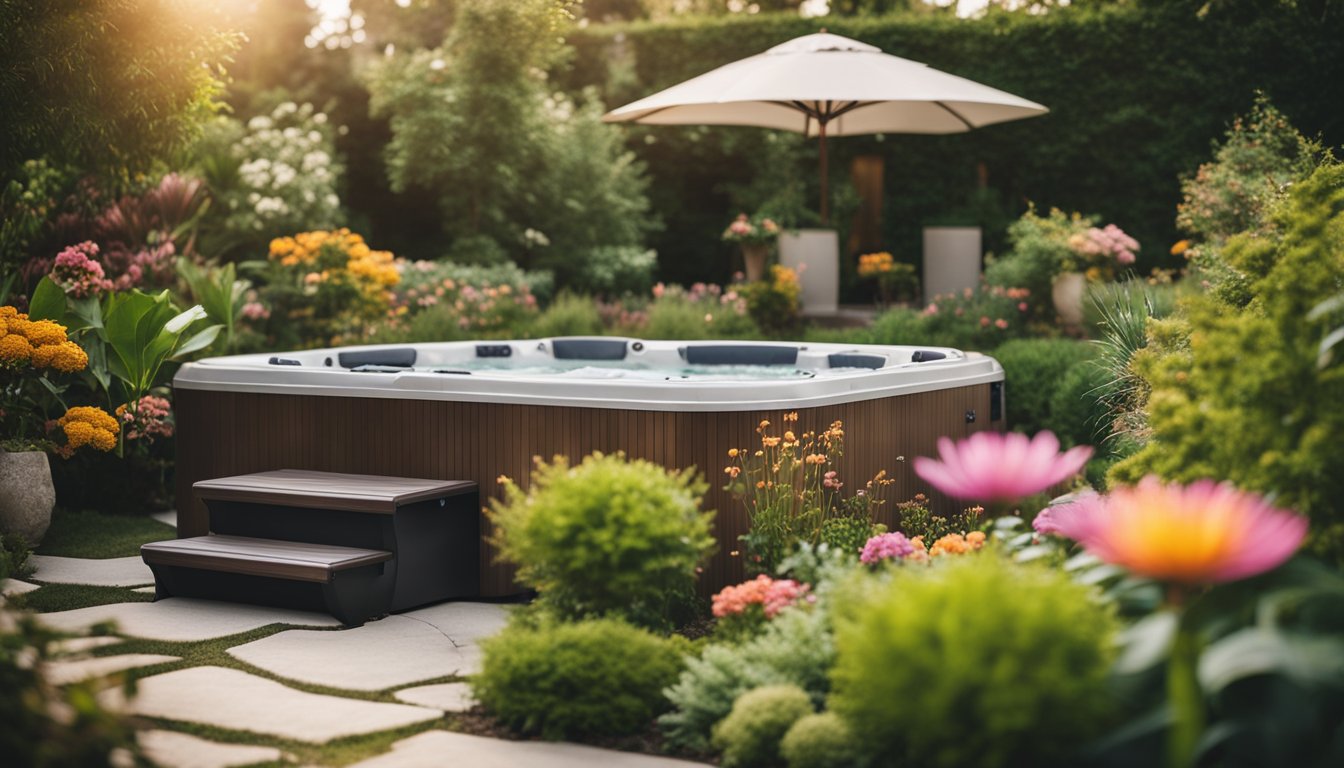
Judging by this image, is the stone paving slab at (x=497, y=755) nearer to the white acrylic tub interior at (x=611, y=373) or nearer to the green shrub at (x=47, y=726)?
the green shrub at (x=47, y=726)

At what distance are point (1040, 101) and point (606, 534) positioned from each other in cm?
1050

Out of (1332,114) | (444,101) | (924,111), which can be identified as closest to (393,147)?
(444,101)

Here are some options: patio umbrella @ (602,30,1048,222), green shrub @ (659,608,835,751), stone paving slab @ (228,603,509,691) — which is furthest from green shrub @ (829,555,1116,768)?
patio umbrella @ (602,30,1048,222)

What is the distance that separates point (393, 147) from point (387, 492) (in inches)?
374

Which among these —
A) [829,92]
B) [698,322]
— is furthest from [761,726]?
[698,322]

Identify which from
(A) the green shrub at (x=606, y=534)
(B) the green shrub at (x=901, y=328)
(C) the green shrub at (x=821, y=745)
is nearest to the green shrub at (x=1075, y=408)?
(B) the green shrub at (x=901, y=328)

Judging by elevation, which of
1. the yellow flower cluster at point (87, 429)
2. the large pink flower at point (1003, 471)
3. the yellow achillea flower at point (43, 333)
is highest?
the yellow achillea flower at point (43, 333)

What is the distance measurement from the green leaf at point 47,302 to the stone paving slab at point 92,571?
1029 mm

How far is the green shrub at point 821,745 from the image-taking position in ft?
9.20

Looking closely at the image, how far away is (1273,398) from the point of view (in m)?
2.87

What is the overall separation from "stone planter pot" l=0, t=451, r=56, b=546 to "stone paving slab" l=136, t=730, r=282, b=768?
8.70ft

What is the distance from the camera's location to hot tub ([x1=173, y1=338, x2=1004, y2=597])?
4.54 meters

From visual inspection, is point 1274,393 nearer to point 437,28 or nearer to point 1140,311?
point 1140,311

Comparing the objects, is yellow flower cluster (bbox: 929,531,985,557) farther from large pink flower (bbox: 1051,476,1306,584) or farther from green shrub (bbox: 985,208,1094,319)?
green shrub (bbox: 985,208,1094,319)
